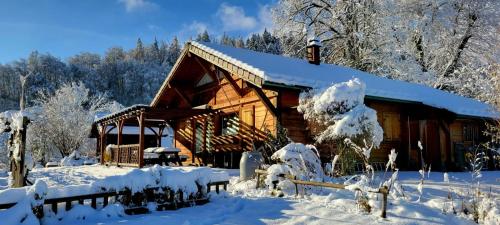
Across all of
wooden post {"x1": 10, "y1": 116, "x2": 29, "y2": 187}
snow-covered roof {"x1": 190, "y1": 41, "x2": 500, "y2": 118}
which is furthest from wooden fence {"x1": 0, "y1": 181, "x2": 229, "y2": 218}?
snow-covered roof {"x1": 190, "y1": 41, "x2": 500, "y2": 118}

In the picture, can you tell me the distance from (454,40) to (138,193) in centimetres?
2453

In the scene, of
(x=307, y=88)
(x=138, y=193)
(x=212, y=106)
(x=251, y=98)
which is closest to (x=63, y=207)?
(x=138, y=193)

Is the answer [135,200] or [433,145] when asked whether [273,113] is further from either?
[135,200]

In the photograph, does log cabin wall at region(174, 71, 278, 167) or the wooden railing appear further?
the wooden railing

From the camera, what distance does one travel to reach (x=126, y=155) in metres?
16.4

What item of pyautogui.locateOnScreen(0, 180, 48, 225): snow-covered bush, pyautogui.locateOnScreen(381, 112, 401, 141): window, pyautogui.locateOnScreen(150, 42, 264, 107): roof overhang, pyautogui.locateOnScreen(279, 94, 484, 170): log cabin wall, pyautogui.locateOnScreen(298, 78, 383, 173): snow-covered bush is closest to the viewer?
pyautogui.locateOnScreen(0, 180, 48, 225): snow-covered bush

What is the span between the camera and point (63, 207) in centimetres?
657

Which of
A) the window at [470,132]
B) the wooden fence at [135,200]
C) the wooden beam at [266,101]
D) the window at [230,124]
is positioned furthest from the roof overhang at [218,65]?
the window at [470,132]

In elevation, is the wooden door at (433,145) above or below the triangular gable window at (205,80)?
below

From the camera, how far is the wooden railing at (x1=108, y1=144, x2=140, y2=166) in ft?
51.1

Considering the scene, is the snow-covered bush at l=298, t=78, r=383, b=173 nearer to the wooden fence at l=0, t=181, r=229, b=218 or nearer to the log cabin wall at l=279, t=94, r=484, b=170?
the wooden fence at l=0, t=181, r=229, b=218

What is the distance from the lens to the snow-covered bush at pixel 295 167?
341 inches

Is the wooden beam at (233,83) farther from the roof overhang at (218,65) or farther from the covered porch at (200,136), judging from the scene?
the roof overhang at (218,65)

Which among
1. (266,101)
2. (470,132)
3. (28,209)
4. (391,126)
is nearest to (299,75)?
(266,101)
